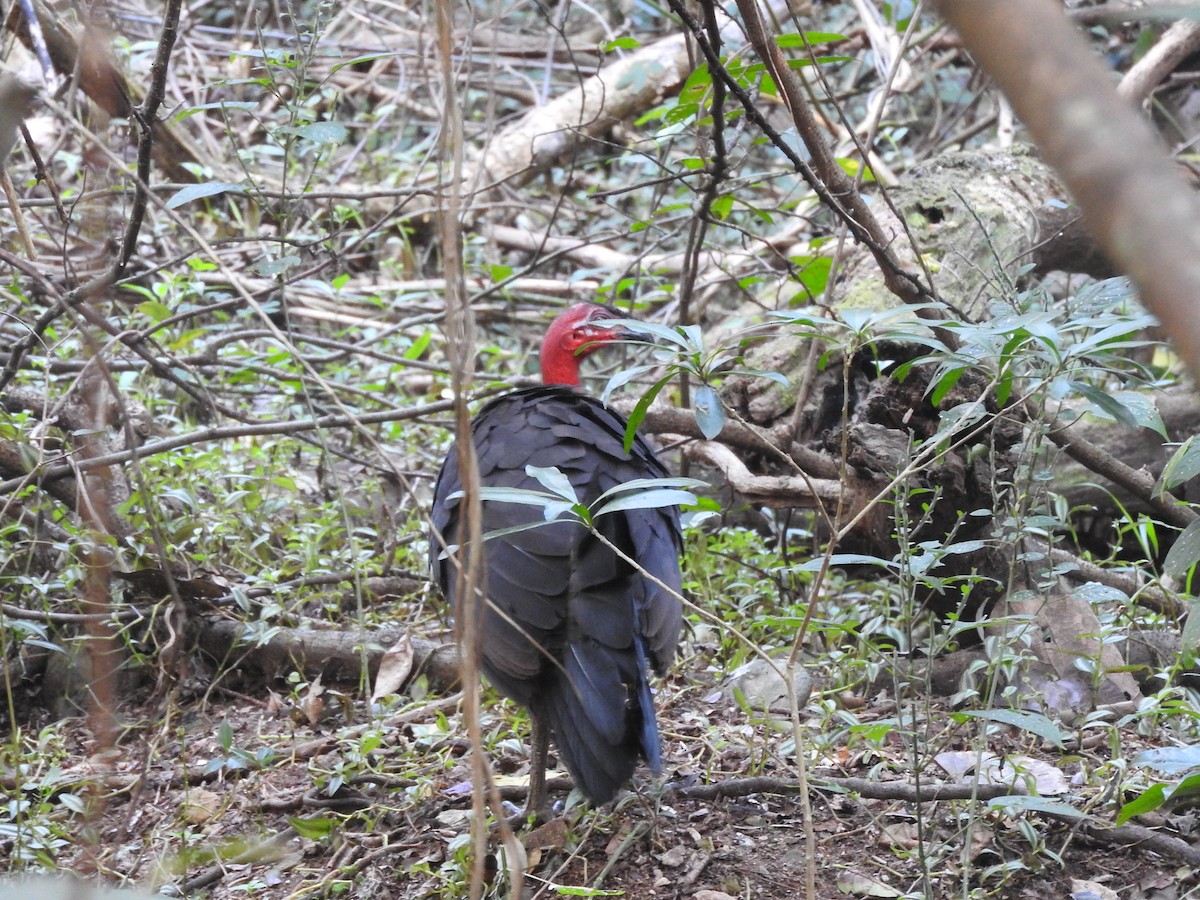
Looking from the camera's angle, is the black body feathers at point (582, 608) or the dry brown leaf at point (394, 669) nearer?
the black body feathers at point (582, 608)

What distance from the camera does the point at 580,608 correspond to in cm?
239

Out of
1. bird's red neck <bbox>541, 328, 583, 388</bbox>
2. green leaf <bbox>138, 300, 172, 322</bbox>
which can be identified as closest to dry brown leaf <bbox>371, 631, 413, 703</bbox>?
bird's red neck <bbox>541, 328, 583, 388</bbox>

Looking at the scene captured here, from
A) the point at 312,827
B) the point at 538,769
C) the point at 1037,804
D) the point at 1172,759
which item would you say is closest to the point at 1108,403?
the point at 1172,759

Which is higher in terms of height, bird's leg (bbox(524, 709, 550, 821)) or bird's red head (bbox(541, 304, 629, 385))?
bird's red head (bbox(541, 304, 629, 385))

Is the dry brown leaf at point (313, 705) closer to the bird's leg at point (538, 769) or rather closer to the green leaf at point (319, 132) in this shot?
the bird's leg at point (538, 769)

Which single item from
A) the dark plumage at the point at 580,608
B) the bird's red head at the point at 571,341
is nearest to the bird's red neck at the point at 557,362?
the bird's red head at the point at 571,341

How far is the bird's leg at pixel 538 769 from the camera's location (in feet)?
8.69

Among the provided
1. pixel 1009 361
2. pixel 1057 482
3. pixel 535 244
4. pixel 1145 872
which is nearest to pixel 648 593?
pixel 1009 361

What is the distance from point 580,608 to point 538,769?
0.54 metres

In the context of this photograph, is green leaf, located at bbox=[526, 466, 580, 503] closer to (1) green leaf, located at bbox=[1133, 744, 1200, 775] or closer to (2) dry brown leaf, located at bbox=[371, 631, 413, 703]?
(1) green leaf, located at bbox=[1133, 744, 1200, 775]

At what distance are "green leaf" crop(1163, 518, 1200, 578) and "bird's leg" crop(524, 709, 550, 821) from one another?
1.47 metres

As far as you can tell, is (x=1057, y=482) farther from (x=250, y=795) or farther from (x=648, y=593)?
(x=250, y=795)

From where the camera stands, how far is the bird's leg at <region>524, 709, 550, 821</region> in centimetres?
265

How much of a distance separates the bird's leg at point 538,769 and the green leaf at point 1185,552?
147cm
